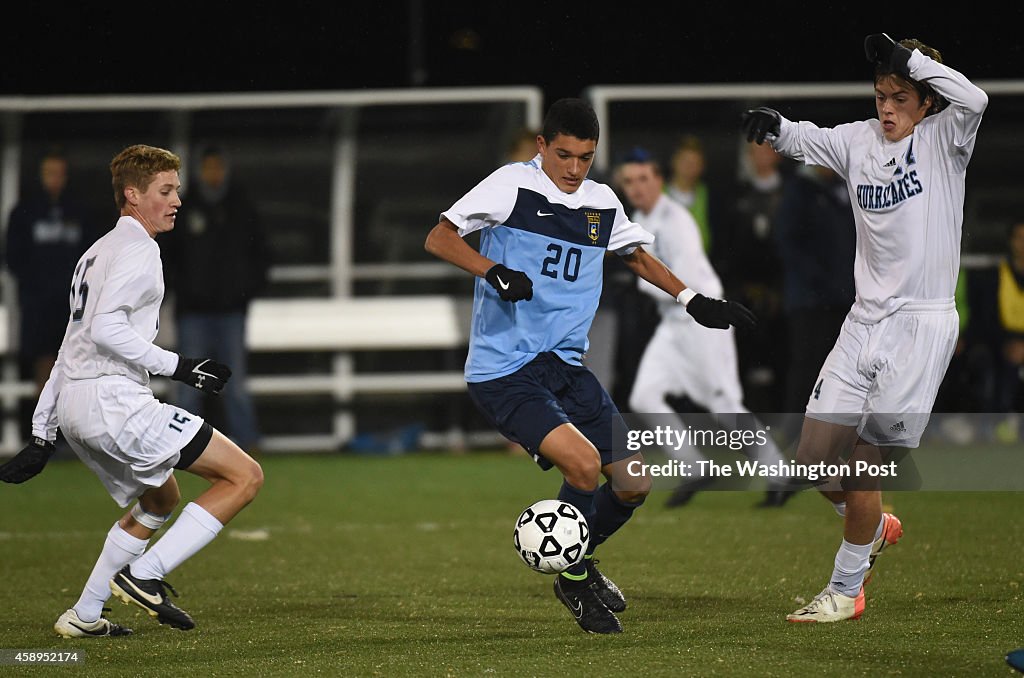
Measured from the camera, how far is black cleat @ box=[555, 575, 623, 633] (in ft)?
17.5

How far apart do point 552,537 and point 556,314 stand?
2.74ft

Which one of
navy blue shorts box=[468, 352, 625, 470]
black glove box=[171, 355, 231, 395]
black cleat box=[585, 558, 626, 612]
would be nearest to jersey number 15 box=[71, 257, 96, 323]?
black glove box=[171, 355, 231, 395]

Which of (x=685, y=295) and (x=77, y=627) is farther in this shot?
(x=685, y=295)

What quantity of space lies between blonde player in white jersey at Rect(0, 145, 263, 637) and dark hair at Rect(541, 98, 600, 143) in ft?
4.60

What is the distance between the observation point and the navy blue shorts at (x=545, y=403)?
17.9 ft

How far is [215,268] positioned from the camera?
12.0m

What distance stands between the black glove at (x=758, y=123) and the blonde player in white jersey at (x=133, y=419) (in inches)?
84.3

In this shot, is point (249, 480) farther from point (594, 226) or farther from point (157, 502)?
point (594, 226)

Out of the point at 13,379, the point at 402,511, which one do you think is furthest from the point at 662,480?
the point at 13,379

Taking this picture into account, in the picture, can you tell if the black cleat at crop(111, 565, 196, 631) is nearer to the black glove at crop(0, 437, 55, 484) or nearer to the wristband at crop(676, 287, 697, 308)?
the black glove at crop(0, 437, 55, 484)

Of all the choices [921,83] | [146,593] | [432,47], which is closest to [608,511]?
[146,593]

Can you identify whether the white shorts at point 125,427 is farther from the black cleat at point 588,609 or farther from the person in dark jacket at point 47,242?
the person in dark jacket at point 47,242

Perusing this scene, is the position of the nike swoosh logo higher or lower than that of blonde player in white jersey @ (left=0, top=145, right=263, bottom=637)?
lower

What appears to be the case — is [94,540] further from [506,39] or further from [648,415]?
[506,39]
